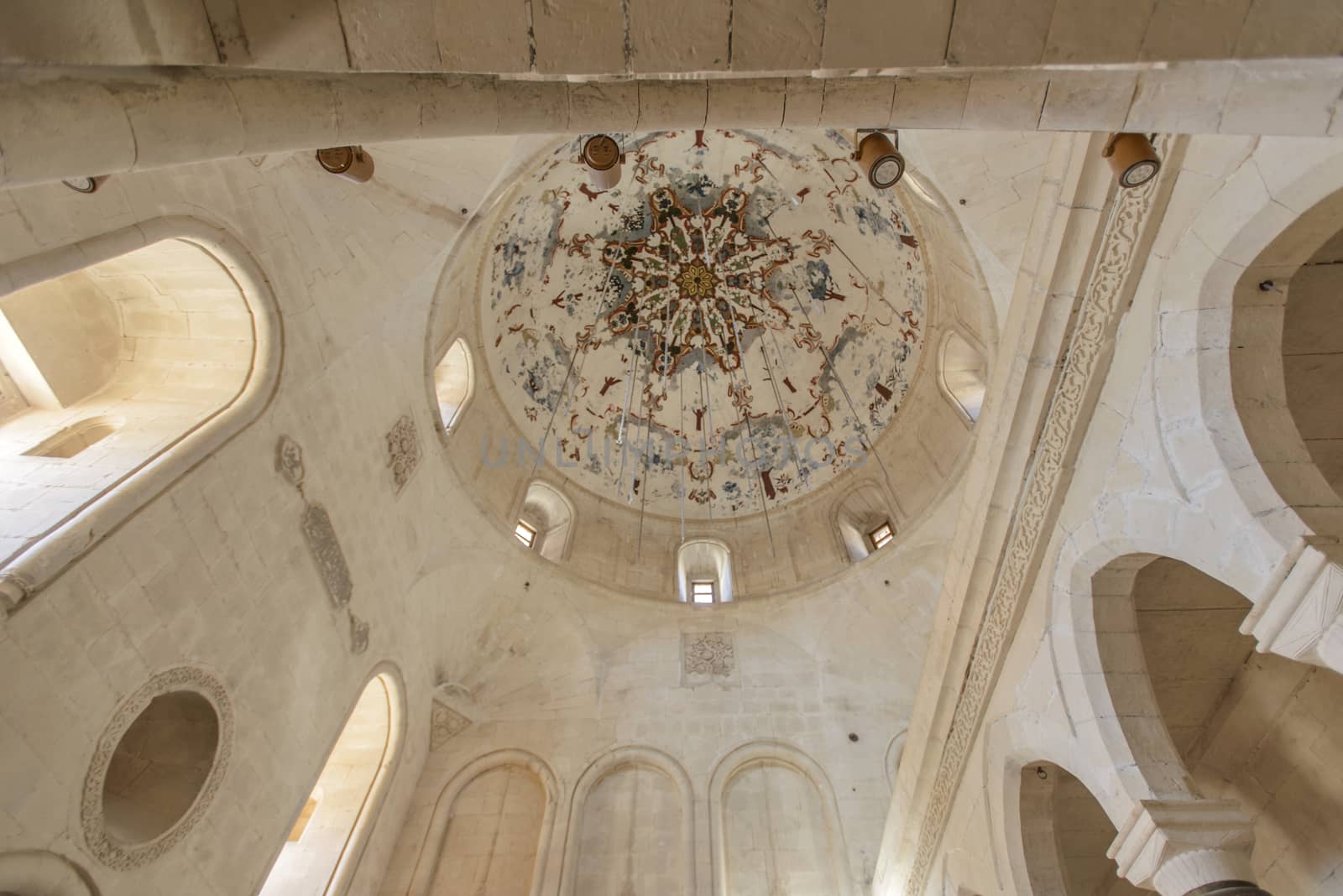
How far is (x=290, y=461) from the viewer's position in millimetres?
6109

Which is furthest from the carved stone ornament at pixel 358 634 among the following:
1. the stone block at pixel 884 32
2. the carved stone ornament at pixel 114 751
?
the stone block at pixel 884 32

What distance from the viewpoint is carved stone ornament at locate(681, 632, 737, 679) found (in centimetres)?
1052

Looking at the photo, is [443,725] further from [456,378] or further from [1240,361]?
[1240,361]

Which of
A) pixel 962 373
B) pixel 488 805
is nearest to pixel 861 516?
pixel 962 373

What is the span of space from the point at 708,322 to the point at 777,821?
877 cm

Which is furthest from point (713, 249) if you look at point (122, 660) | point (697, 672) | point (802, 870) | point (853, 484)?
point (122, 660)

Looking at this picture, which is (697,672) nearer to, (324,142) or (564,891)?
(564,891)

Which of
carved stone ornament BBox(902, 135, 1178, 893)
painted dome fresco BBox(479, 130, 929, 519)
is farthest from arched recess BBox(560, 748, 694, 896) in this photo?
painted dome fresco BBox(479, 130, 929, 519)

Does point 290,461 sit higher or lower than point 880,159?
lower

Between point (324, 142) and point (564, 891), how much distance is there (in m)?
8.31

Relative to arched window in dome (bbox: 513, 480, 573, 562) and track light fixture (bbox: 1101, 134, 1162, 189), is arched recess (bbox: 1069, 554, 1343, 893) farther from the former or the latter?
arched window in dome (bbox: 513, 480, 573, 562)

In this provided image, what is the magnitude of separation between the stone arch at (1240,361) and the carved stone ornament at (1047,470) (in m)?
0.33

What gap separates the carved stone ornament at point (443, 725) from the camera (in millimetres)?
9547

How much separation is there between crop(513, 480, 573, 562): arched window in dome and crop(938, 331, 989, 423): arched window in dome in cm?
650
